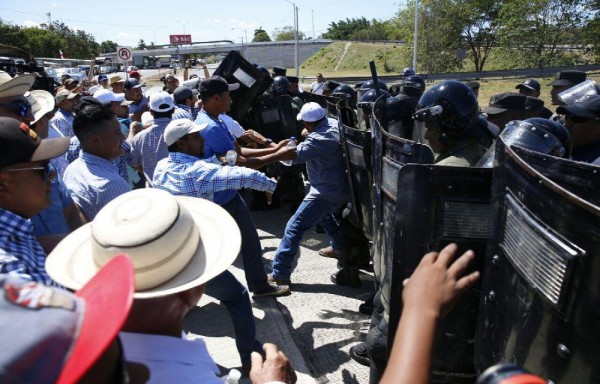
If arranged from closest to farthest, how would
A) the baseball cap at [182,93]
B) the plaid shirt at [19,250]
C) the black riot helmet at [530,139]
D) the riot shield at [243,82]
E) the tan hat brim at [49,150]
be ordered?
the plaid shirt at [19,250], the tan hat brim at [49,150], the black riot helmet at [530,139], the baseball cap at [182,93], the riot shield at [243,82]

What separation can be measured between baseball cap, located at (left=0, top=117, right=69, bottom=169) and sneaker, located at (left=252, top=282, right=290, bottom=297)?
2.90 meters

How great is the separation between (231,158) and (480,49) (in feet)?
157

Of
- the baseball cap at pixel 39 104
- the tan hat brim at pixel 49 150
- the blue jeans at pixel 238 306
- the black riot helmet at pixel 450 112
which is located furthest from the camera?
the baseball cap at pixel 39 104

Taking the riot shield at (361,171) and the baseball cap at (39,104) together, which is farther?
the baseball cap at (39,104)

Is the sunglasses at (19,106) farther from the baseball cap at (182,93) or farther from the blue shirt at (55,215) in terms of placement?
the baseball cap at (182,93)

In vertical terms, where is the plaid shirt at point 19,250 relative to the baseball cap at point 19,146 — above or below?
below

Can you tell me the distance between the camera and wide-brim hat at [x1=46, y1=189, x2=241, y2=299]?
122cm

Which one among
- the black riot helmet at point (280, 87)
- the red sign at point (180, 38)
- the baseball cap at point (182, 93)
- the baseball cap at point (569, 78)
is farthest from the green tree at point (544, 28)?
the red sign at point (180, 38)

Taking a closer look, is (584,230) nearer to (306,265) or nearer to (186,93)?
(306,265)

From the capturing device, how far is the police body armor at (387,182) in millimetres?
2260

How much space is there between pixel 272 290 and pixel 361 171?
5.58 ft

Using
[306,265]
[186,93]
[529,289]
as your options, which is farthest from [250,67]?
[529,289]

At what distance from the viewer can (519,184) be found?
1517 mm

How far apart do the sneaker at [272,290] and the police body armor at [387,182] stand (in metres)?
1.98
